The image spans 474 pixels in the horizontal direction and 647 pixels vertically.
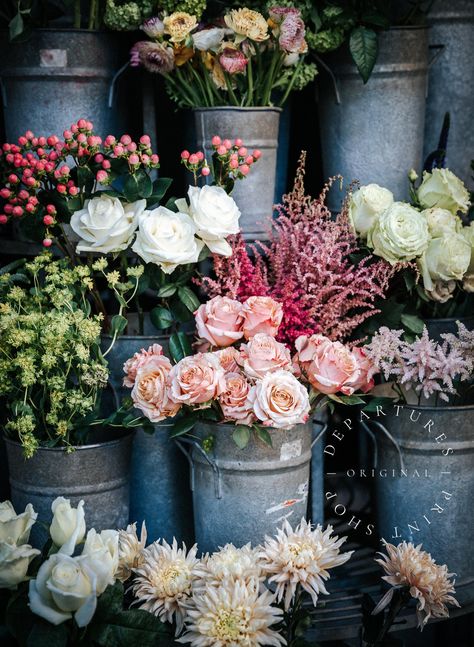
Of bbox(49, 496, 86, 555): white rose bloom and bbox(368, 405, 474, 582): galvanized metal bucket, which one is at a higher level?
bbox(49, 496, 86, 555): white rose bloom

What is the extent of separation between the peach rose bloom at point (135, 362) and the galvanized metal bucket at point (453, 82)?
3.12 ft

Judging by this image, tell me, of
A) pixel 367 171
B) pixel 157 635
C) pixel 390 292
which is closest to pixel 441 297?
pixel 390 292

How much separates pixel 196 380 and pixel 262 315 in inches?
6.5

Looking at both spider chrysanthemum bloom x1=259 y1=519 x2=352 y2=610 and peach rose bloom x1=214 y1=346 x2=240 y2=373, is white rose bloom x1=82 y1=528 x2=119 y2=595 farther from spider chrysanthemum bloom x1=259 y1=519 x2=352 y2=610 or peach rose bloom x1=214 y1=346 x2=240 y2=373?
peach rose bloom x1=214 y1=346 x2=240 y2=373

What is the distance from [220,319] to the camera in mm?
1506

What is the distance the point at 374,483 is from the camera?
173 centimetres

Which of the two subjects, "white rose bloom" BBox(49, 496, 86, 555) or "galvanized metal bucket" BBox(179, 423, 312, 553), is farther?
"galvanized metal bucket" BBox(179, 423, 312, 553)

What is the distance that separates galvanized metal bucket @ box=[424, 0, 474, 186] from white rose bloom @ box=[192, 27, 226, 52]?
0.58 meters

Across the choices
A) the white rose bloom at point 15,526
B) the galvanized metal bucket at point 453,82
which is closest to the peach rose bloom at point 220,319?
the white rose bloom at point 15,526

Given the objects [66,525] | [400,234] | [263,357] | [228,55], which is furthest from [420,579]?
[228,55]

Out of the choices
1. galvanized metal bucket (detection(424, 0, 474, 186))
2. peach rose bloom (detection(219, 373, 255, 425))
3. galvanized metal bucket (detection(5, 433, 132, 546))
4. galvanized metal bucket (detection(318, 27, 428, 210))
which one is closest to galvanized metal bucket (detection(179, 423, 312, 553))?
peach rose bloom (detection(219, 373, 255, 425))

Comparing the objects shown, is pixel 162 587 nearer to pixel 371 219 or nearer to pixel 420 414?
pixel 420 414

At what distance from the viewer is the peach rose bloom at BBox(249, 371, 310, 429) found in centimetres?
139

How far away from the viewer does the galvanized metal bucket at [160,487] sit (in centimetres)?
172
